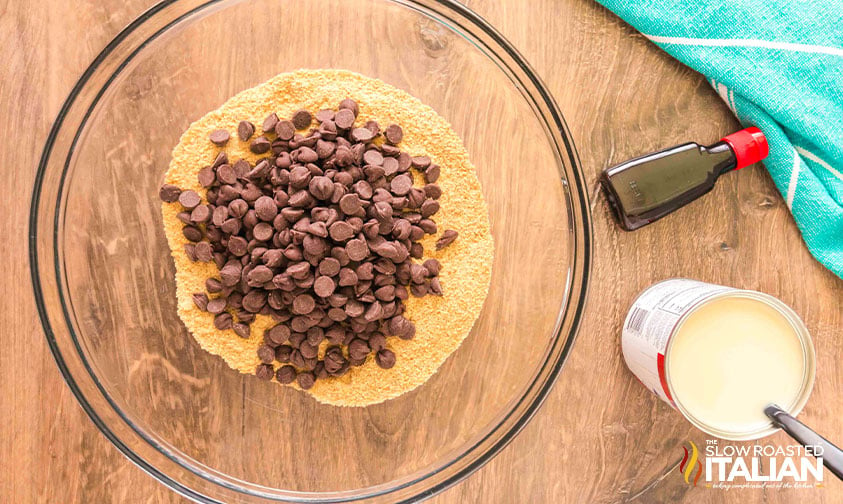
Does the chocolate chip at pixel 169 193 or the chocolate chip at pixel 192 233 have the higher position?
the chocolate chip at pixel 169 193

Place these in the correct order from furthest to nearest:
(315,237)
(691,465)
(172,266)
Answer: (691,465) → (172,266) → (315,237)

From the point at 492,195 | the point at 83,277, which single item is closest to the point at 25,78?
the point at 83,277

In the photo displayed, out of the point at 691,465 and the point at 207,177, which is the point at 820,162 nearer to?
the point at 691,465

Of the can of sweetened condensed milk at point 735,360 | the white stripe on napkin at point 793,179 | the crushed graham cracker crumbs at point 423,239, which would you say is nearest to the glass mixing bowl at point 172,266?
the crushed graham cracker crumbs at point 423,239

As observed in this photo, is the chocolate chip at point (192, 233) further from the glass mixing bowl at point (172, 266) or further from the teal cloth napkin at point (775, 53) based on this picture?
the teal cloth napkin at point (775, 53)

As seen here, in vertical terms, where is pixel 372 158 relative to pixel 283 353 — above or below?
above

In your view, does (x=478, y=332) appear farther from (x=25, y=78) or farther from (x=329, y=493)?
(x=25, y=78)

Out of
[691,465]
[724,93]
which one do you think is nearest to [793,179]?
[724,93]
